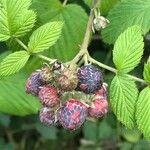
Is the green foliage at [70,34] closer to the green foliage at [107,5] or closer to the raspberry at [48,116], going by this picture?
the green foliage at [107,5]

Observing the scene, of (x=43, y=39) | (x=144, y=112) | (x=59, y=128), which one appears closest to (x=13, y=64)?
(x=43, y=39)

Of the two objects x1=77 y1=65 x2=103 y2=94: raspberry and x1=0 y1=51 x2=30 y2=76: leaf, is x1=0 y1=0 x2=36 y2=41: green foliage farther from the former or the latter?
x1=77 y1=65 x2=103 y2=94: raspberry

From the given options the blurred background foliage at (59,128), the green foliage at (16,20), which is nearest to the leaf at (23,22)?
the green foliage at (16,20)

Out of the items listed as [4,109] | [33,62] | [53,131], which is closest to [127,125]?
[33,62]

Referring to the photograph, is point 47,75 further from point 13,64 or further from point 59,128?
point 59,128

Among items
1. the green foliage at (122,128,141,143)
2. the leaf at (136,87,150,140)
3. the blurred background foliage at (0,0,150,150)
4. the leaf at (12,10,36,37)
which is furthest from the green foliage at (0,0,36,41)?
the green foliage at (122,128,141,143)
